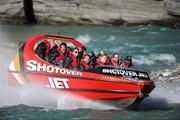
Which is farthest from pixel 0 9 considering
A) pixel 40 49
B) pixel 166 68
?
pixel 40 49

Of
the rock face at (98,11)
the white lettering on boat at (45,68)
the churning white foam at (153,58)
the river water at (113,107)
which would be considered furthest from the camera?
the rock face at (98,11)

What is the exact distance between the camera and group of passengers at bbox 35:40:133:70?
50.2 feet

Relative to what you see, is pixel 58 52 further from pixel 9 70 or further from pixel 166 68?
pixel 166 68

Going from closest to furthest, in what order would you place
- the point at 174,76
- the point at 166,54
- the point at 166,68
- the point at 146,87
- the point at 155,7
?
the point at 146,87, the point at 174,76, the point at 166,68, the point at 166,54, the point at 155,7

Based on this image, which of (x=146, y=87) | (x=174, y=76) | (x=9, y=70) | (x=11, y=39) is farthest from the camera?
(x=11, y=39)

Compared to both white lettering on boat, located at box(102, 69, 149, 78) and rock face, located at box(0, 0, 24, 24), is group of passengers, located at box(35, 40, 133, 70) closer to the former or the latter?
white lettering on boat, located at box(102, 69, 149, 78)

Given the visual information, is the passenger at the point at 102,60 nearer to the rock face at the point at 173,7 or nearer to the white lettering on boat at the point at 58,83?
the white lettering on boat at the point at 58,83

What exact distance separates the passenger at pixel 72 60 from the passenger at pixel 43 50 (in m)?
0.66

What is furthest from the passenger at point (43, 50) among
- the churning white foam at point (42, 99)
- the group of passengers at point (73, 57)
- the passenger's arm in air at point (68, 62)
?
the churning white foam at point (42, 99)

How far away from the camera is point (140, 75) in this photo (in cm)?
1457

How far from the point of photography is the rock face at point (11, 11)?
1215 inches

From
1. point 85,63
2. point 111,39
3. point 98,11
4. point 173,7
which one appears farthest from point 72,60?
point 98,11

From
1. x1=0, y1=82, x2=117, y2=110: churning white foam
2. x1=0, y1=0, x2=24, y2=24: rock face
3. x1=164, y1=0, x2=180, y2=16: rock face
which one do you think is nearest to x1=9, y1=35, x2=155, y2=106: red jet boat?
x1=0, y1=82, x2=117, y2=110: churning white foam

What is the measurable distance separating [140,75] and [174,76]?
12.5ft
